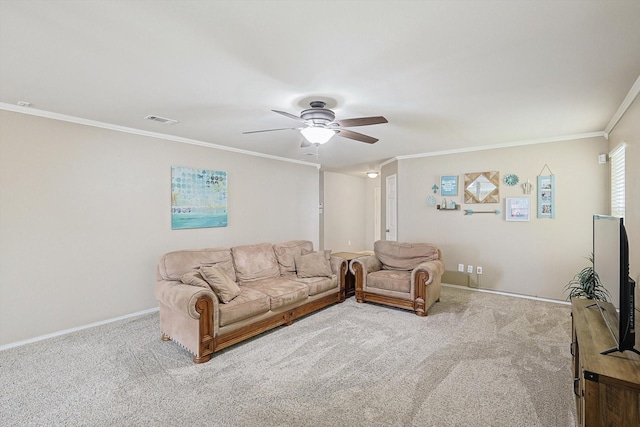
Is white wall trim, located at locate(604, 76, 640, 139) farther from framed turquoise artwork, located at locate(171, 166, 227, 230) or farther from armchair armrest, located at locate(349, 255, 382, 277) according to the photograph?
framed turquoise artwork, located at locate(171, 166, 227, 230)

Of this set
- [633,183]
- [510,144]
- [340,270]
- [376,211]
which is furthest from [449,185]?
[376,211]

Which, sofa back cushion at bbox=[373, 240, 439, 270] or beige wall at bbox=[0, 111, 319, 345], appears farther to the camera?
sofa back cushion at bbox=[373, 240, 439, 270]

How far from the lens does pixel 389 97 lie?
2865mm

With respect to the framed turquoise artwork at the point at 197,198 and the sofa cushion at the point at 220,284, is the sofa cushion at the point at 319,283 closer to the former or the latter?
the sofa cushion at the point at 220,284

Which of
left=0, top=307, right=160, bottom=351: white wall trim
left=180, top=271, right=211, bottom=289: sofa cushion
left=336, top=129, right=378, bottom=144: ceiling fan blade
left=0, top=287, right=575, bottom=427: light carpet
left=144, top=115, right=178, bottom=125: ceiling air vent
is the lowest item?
left=0, top=287, right=575, bottom=427: light carpet

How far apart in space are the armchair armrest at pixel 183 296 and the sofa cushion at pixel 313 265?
65.9 inches

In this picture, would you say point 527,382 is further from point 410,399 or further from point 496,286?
point 496,286

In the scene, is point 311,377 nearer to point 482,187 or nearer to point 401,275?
point 401,275

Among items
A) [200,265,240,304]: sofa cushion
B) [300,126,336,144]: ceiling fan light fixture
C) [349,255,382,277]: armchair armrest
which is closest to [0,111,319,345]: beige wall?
[200,265,240,304]: sofa cushion

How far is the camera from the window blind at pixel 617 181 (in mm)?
3458

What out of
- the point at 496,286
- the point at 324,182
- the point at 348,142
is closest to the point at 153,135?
the point at 348,142

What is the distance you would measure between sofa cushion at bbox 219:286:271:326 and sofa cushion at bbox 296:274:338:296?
0.76 m

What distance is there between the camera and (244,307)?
3.13m

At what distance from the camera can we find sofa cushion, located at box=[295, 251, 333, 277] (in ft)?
14.4
